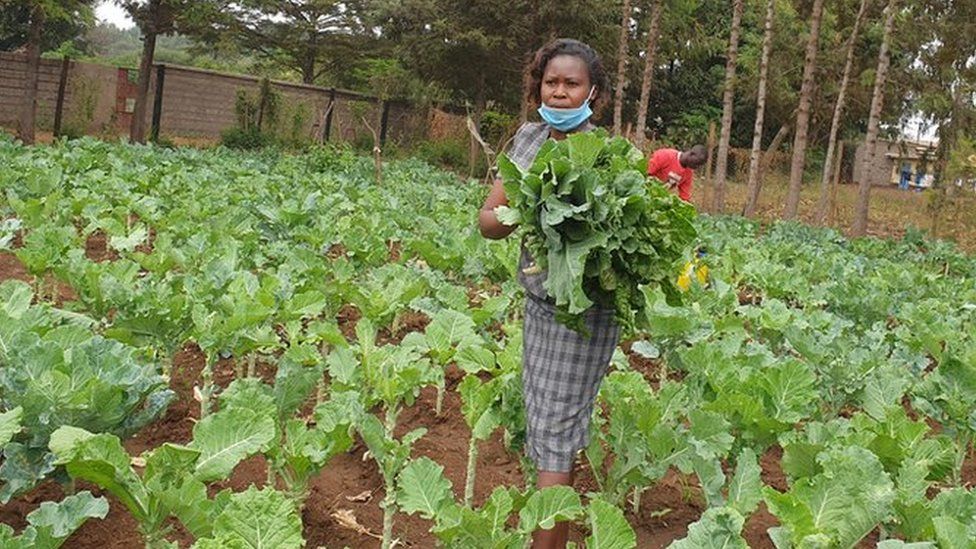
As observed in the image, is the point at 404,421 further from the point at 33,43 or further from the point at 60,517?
the point at 33,43

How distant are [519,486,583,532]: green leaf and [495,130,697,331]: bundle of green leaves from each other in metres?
0.45

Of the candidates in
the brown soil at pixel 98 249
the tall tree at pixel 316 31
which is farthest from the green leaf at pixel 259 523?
the tall tree at pixel 316 31

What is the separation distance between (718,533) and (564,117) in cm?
121

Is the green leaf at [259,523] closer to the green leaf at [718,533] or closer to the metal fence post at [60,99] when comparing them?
the green leaf at [718,533]

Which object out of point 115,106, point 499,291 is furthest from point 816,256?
point 115,106

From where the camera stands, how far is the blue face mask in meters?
2.78

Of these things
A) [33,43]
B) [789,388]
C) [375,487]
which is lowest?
[375,487]

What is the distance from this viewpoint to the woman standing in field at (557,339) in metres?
2.77

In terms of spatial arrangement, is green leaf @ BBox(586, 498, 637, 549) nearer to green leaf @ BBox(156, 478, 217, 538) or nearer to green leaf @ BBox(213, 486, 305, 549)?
green leaf @ BBox(213, 486, 305, 549)

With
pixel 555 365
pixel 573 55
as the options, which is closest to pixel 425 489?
pixel 555 365

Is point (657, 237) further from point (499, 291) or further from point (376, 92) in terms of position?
point (376, 92)

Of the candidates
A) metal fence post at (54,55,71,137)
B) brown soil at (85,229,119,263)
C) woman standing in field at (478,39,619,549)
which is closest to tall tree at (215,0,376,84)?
metal fence post at (54,55,71,137)

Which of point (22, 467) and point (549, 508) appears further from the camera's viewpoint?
point (22, 467)

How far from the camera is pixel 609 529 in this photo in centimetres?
248
